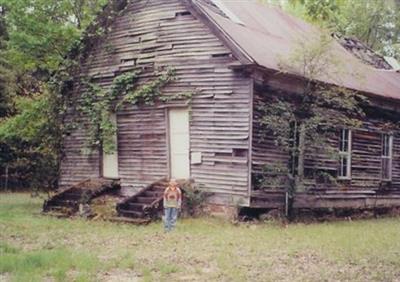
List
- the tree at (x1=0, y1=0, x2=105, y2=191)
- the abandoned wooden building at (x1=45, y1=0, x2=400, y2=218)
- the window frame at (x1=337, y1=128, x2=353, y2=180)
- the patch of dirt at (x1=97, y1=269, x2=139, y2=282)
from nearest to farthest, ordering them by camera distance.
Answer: the patch of dirt at (x1=97, y1=269, x2=139, y2=282) → the abandoned wooden building at (x1=45, y1=0, x2=400, y2=218) → the window frame at (x1=337, y1=128, x2=353, y2=180) → the tree at (x1=0, y1=0, x2=105, y2=191)

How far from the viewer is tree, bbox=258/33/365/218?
15.9m

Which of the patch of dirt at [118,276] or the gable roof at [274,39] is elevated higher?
the gable roof at [274,39]

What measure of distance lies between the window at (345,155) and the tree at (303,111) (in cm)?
185

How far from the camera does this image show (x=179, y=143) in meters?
17.2

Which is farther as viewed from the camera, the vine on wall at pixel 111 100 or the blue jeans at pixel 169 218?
the vine on wall at pixel 111 100

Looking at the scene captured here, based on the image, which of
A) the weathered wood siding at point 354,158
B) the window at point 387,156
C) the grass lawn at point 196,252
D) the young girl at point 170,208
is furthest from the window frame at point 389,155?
the young girl at point 170,208

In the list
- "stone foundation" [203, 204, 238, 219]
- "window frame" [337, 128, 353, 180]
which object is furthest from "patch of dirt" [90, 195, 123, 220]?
"window frame" [337, 128, 353, 180]

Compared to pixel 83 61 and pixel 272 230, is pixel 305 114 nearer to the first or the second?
pixel 272 230

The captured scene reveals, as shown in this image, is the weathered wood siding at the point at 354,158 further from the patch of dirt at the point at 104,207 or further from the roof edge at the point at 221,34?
the patch of dirt at the point at 104,207

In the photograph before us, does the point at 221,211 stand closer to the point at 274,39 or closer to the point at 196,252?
the point at 196,252

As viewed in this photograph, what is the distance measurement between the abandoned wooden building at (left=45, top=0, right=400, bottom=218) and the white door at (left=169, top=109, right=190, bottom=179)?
3cm

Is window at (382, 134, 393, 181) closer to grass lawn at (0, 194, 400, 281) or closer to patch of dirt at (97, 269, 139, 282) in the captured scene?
grass lawn at (0, 194, 400, 281)

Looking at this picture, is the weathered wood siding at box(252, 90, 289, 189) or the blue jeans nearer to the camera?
the blue jeans

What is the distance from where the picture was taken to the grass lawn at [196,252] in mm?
8742
